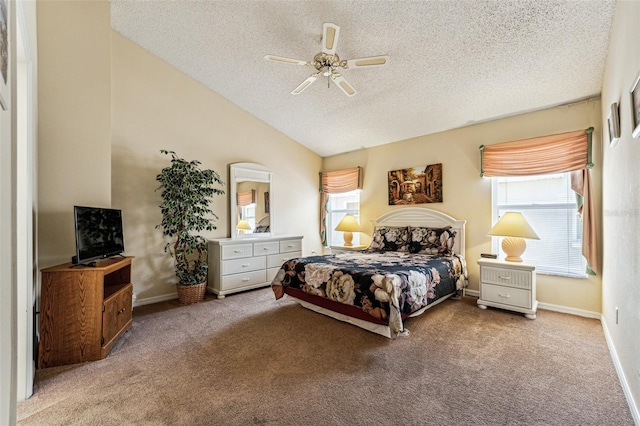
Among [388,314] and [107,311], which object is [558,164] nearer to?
[388,314]

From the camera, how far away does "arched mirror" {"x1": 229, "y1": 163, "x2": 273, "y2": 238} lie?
4477mm

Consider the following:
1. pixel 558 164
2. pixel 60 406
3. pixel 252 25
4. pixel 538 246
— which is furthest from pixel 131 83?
pixel 538 246

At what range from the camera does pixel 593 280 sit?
3.04 m

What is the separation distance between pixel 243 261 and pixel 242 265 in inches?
2.3

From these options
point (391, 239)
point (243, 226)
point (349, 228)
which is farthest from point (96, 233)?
point (391, 239)

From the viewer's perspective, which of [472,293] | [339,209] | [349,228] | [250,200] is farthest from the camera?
[339,209]

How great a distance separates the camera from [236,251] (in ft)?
13.2

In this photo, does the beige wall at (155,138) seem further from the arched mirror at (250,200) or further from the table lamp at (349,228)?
the table lamp at (349,228)

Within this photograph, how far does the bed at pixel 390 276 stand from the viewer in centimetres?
254

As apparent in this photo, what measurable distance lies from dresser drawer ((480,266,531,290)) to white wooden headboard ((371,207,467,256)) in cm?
65

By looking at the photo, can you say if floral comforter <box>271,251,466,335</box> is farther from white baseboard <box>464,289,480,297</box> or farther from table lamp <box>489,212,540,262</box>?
table lamp <box>489,212,540,262</box>

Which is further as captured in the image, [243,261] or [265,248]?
[265,248]

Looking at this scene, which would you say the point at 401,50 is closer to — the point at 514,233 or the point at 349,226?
the point at 514,233

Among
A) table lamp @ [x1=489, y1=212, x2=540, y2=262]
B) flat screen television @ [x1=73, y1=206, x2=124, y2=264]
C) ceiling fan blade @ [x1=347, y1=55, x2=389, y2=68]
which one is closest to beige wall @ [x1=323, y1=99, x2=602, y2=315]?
table lamp @ [x1=489, y1=212, x2=540, y2=262]
